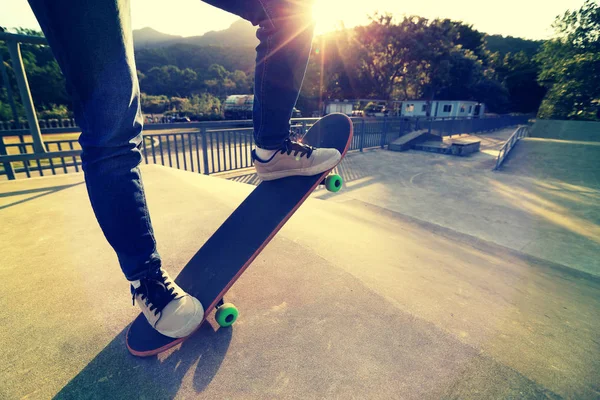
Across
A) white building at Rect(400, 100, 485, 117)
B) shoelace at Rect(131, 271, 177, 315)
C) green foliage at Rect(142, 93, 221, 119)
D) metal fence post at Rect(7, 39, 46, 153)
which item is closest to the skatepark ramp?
shoelace at Rect(131, 271, 177, 315)

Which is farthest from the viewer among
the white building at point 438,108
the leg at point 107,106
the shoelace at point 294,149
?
the white building at point 438,108

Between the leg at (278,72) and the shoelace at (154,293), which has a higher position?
the leg at (278,72)

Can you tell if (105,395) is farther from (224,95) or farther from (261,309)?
(224,95)

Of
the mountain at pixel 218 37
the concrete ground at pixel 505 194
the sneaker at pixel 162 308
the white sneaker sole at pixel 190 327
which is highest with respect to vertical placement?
the mountain at pixel 218 37

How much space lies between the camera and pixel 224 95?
53688 mm

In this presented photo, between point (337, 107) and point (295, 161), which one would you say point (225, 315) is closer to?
point (295, 161)

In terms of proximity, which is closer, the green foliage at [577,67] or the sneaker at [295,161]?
the sneaker at [295,161]

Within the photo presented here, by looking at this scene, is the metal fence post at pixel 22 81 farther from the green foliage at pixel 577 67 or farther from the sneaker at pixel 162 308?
the green foliage at pixel 577 67

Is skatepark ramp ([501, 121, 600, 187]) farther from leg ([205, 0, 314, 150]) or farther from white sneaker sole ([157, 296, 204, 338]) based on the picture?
white sneaker sole ([157, 296, 204, 338])

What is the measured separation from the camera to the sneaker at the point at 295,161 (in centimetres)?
155

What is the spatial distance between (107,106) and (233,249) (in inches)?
31.4

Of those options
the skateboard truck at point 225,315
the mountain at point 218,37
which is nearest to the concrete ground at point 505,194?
the skateboard truck at point 225,315

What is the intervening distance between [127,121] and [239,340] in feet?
3.19

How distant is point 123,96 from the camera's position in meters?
0.95
